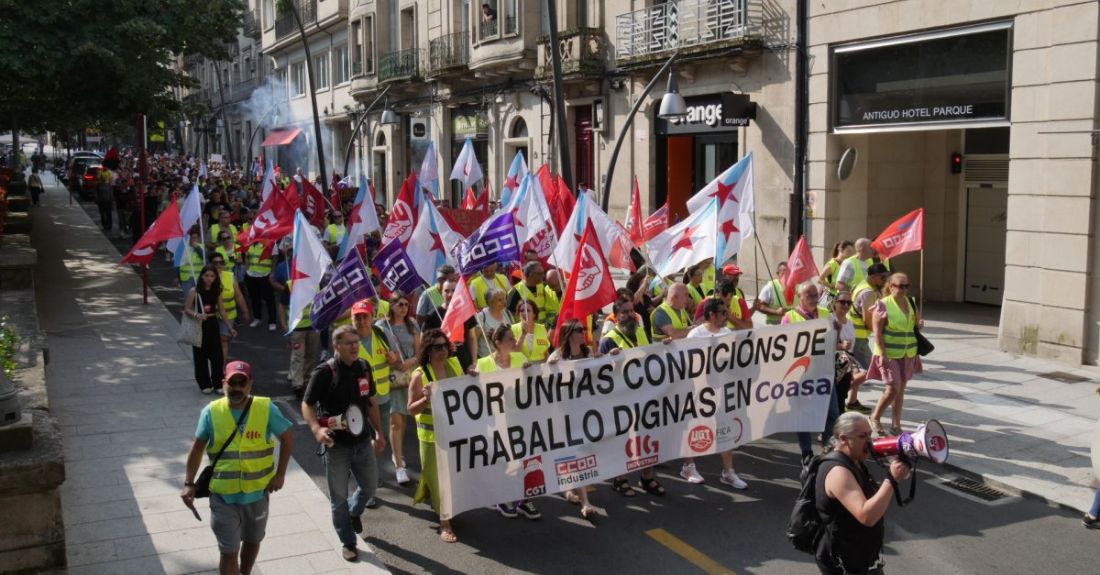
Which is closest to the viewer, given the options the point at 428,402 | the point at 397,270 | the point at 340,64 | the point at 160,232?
the point at 428,402

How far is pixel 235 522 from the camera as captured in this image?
231 inches

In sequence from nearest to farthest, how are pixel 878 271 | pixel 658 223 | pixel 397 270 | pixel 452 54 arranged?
pixel 397 270 → pixel 878 271 → pixel 658 223 → pixel 452 54

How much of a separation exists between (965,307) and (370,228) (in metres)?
10.6

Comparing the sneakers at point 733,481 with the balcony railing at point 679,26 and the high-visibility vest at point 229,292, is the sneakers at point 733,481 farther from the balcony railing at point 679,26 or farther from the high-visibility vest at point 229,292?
the balcony railing at point 679,26

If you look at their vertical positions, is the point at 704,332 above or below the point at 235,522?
above

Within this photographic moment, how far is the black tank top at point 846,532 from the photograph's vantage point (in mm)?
4902

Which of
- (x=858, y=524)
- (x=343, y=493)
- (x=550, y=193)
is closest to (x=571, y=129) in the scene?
(x=550, y=193)

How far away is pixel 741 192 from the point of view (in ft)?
37.6

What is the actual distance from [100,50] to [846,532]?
16759 millimetres

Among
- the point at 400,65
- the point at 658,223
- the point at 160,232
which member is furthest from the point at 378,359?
the point at 400,65

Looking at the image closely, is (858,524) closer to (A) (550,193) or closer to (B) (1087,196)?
(B) (1087,196)

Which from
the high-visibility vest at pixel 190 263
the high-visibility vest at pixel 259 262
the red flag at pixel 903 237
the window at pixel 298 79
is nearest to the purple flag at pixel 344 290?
the high-visibility vest at pixel 190 263

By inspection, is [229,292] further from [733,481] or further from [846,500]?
[846,500]

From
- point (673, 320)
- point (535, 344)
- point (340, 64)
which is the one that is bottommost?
point (535, 344)
